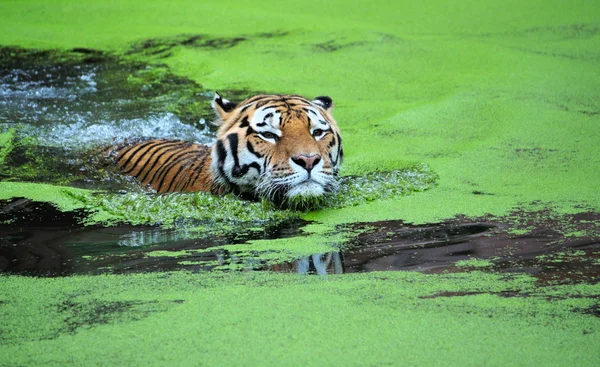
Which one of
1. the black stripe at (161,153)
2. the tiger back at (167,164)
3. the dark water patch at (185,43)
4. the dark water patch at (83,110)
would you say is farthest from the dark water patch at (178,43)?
the black stripe at (161,153)

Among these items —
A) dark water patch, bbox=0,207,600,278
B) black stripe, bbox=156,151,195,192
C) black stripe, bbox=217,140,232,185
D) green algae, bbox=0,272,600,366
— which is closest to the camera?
green algae, bbox=0,272,600,366

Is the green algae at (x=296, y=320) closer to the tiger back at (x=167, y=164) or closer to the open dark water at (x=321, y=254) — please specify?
the open dark water at (x=321, y=254)

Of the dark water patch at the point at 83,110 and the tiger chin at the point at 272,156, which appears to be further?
the dark water patch at the point at 83,110

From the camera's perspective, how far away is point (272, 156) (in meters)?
3.26

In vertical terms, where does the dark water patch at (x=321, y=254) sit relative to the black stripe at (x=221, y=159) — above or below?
below

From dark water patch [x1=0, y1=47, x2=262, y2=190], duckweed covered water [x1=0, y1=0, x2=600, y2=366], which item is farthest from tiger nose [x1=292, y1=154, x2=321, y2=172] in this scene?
dark water patch [x1=0, y1=47, x2=262, y2=190]

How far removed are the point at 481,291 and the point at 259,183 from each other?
1.35 meters

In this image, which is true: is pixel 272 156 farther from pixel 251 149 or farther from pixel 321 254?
pixel 321 254

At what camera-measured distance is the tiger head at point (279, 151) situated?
3158 millimetres

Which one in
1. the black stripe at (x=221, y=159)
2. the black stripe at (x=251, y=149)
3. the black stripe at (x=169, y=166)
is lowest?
the black stripe at (x=169, y=166)

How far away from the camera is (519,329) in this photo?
190 cm

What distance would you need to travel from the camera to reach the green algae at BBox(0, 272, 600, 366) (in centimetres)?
180

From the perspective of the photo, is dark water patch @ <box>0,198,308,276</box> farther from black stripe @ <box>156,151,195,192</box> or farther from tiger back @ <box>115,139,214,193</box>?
black stripe @ <box>156,151,195,192</box>

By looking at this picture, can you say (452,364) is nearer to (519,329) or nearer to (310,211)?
(519,329)
